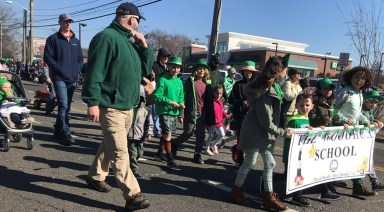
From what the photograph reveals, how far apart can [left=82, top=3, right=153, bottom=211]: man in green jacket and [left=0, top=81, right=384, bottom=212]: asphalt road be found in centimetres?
42

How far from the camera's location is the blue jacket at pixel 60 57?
21.8ft

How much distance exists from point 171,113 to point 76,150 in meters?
1.91

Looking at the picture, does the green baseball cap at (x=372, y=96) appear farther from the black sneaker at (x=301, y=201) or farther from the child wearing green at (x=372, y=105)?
the black sneaker at (x=301, y=201)

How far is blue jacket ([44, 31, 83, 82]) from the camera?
262 inches

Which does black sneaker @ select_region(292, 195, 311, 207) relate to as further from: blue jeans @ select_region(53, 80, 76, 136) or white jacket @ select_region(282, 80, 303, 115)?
blue jeans @ select_region(53, 80, 76, 136)

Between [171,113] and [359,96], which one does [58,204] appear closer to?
[171,113]

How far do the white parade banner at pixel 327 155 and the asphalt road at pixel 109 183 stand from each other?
0.36 m

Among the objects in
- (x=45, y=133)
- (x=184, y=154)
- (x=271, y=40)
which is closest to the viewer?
(x=184, y=154)

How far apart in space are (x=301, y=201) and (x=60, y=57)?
480 centimetres

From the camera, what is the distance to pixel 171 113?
232 inches

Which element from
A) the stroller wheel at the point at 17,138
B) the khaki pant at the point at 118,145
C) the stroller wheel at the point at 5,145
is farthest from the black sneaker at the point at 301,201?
the stroller wheel at the point at 17,138

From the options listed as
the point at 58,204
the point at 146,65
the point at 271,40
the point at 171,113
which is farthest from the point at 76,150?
the point at 271,40

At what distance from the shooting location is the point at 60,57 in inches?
265

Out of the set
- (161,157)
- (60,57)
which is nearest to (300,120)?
(161,157)
